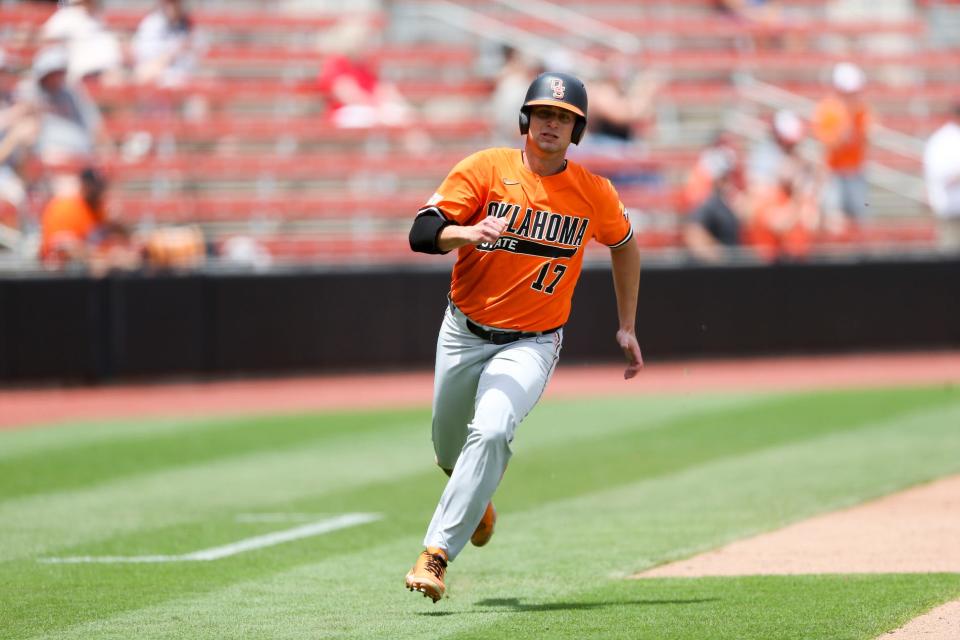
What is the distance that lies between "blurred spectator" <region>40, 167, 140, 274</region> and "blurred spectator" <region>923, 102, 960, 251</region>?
10.2m

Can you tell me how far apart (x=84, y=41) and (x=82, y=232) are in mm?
3773

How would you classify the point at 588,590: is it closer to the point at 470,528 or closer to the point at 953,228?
the point at 470,528

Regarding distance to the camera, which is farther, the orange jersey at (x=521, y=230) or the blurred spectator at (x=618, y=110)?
the blurred spectator at (x=618, y=110)

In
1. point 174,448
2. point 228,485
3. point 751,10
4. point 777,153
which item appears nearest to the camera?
point 228,485

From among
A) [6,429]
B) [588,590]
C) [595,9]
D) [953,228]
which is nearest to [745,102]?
[595,9]

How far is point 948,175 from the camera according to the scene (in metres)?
19.8

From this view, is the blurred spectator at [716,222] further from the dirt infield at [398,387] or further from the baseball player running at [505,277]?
the baseball player running at [505,277]

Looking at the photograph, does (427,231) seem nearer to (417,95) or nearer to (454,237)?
(454,237)

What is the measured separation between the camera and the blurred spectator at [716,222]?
1905 centimetres

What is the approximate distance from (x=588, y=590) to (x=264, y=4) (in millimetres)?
17454

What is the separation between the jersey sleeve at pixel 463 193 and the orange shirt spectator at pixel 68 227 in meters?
11.1

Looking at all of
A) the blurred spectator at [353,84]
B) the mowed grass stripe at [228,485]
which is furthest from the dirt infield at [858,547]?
the blurred spectator at [353,84]

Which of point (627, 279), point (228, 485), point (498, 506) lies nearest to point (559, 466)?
point (498, 506)

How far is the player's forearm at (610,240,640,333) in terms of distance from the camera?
279 inches
